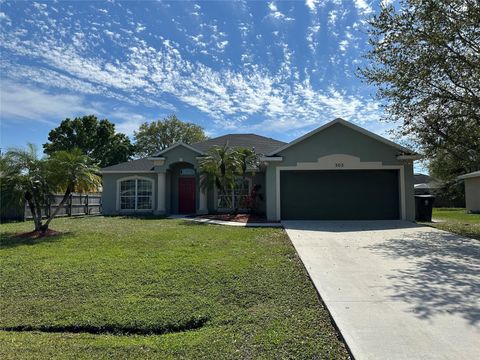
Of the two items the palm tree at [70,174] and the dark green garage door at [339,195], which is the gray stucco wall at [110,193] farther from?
the dark green garage door at [339,195]

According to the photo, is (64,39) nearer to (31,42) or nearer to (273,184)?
(31,42)

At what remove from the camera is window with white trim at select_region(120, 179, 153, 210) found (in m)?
21.0

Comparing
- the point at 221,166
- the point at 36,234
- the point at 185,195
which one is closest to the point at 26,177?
the point at 36,234

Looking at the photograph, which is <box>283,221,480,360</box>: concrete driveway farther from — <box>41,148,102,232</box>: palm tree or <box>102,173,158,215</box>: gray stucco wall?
<box>102,173,158,215</box>: gray stucco wall

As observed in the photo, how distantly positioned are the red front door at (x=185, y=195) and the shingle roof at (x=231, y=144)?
6.81 ft

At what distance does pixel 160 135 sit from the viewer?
2026 inches

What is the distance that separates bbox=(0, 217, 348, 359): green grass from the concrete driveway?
330 millimetres

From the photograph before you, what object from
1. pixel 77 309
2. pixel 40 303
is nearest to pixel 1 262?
pixel 40 303

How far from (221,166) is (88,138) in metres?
30.9

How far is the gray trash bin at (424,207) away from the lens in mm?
15680

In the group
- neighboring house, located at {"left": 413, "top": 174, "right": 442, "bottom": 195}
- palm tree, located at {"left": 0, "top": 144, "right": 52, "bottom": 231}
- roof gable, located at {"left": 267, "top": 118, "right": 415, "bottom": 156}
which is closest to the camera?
palm tree, located at {"left": 0, "top": 144, "right": 52, "bottom": 231}

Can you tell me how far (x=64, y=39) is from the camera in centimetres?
1263

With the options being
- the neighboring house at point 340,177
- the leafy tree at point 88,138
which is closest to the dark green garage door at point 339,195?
the neighboring house at point 340,177

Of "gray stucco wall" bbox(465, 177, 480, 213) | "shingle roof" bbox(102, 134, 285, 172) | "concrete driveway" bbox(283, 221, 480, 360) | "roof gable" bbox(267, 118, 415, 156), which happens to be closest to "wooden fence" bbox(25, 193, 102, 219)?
"shingle roof" bbox(102, 134, 285, 172)
